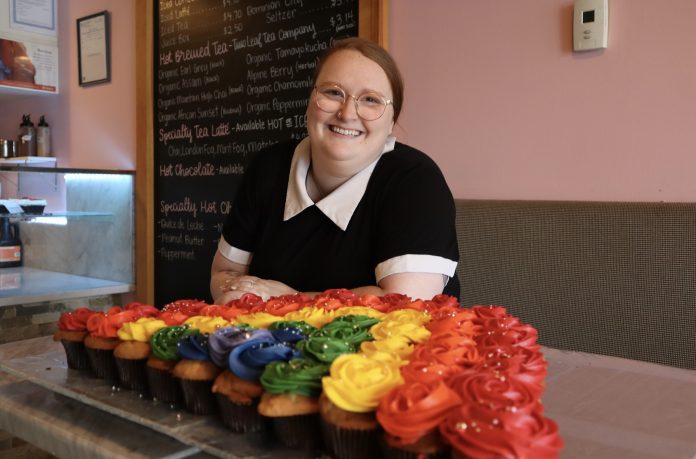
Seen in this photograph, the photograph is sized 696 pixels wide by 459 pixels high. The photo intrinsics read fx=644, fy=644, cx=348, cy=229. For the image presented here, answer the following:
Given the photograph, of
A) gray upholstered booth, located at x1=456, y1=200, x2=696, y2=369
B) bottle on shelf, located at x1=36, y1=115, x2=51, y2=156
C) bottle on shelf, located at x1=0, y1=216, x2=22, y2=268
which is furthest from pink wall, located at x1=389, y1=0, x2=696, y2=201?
bottle on shelf, located at x1=36, y1=115, x2=51, y2=156

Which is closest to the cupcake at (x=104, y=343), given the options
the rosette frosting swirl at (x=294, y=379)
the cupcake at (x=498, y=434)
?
→ the rosette frosting swirl at (x=294, y=379)

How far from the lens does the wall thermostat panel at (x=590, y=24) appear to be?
5.98ft

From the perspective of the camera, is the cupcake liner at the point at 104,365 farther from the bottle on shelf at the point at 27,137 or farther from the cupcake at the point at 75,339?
the bottle on shelf at the point at 27,137

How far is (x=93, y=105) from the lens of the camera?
3635 millimetres

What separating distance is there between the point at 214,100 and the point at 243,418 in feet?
8.02

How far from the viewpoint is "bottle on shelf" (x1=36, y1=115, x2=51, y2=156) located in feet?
12.7

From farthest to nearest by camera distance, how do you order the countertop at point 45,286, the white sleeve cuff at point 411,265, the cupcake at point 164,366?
the countertop at point 45,286 < the white sleeve cuff at point 411,265 < the cupcake at point 164,366

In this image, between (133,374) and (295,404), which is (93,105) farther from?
(295,404)

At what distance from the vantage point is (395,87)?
62.3 inches

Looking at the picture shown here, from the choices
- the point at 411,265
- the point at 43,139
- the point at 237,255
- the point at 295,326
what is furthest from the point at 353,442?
the point at 43,139

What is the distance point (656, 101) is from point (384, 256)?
2.99ft

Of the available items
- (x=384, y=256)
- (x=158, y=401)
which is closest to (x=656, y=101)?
(x=384, y=256)

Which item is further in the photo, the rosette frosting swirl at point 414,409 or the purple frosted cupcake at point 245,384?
the purple frosted cupcake at point 245,384

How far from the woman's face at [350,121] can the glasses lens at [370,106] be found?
0.01 metres
